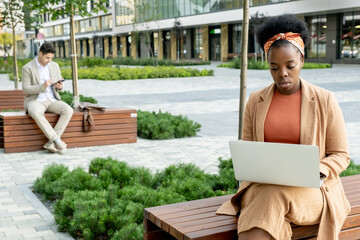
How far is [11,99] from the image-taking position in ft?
43.2

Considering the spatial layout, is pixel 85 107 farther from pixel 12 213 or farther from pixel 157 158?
pixel 12 213

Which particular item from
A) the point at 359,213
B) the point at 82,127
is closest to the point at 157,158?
the point at 82,127

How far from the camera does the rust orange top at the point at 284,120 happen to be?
9.87 ft

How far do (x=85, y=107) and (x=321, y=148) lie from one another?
628 centimetres

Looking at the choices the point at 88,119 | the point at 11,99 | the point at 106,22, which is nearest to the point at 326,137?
the point at 88,119

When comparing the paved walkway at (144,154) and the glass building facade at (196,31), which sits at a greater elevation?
the glass building facade at (196,31)

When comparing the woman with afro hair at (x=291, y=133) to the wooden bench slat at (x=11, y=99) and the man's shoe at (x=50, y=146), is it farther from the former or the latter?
the wooden bench slat at (x=11, y=99)

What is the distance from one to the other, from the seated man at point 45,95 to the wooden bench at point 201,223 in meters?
5.02

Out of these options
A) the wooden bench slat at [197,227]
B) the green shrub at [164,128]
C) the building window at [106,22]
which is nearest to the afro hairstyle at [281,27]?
the wooden bench slat at [197,227]

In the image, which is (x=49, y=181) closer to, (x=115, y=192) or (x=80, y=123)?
(x=115, y=192)

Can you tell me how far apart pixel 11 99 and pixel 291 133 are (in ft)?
37.2

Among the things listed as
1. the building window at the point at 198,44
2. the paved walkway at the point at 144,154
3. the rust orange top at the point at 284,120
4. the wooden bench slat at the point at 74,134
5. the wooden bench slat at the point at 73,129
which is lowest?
the paved walkway at the point at 144,154

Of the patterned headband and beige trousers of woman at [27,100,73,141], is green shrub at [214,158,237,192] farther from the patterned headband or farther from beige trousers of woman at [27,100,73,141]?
beige trousers of woman at [27,100,73,141]

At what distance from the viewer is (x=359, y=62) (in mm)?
38844
